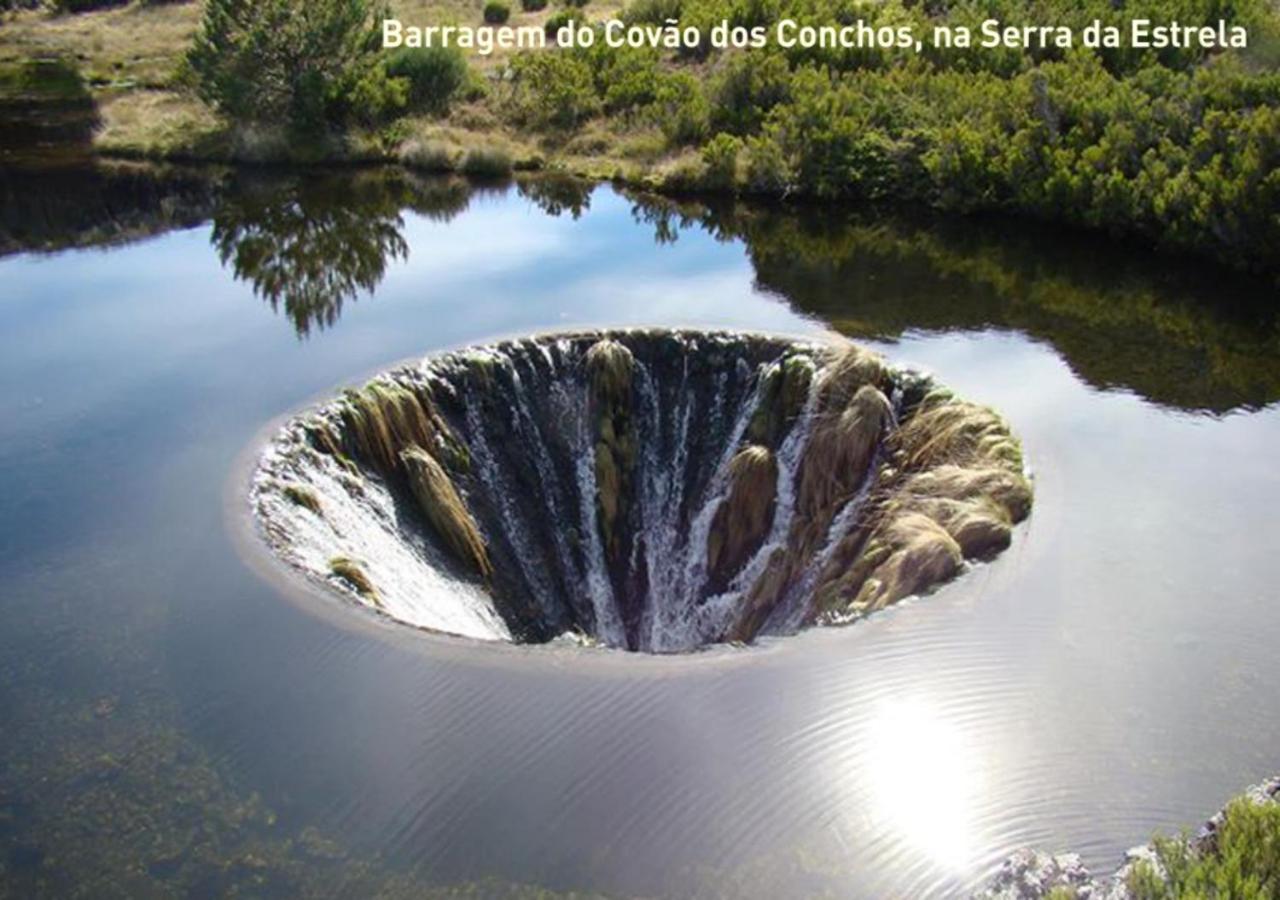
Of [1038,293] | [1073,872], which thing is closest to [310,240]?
[1038,293]

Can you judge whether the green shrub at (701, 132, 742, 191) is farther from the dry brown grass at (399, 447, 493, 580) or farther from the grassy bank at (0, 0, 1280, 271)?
the dry brown grass at (399, 447, 493, 580)

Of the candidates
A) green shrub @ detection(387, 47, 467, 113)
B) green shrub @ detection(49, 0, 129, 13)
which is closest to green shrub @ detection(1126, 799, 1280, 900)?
green shrub @ detection(387, 47, 467, 113)

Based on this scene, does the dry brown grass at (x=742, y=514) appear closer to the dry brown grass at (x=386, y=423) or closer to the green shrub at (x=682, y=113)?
the dry brown grass at (x=386, y=423)

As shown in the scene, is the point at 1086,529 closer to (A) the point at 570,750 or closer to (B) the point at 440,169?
(A) the point at 570,750

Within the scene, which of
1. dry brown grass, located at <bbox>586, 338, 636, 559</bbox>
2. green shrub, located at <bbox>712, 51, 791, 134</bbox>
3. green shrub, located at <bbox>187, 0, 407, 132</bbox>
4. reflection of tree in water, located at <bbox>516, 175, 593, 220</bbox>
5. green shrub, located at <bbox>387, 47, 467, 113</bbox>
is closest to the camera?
dry brown grass, located at <bbox>586, 338, 636, 559</bbox>

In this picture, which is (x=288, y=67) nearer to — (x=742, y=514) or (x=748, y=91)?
(x=748, y=91)

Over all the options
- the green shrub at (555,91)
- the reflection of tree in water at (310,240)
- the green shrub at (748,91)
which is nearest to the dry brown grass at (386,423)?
the reflection of tree in water at (310,240)
